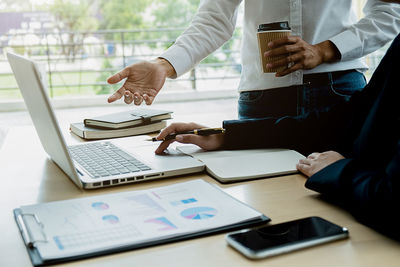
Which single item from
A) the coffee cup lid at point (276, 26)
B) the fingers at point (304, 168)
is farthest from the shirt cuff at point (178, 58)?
the fingers at point (304, 168)

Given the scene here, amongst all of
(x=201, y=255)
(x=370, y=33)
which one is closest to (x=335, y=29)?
(x=370, y=33)

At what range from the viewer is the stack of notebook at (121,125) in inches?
59.9

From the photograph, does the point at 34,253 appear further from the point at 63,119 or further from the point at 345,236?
the point at 63,119

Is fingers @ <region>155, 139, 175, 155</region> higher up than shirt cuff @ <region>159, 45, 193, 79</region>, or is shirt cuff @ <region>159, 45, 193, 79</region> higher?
shirt cuff @ <region>159, 45, 193, 79</region>

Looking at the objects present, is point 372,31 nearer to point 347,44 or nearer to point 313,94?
point 347,44

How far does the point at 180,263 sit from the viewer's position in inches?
26.3

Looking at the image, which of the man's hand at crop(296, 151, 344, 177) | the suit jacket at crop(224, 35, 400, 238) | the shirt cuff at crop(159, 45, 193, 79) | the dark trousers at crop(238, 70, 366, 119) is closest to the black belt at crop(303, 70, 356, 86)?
the dark trousers at crop(238, 70, 366, 119)

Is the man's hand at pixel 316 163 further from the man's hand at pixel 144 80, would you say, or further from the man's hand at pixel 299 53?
the man's hand at pixel 144 80

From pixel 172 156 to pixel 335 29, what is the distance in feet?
2.31

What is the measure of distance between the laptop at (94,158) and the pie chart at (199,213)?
0.24m

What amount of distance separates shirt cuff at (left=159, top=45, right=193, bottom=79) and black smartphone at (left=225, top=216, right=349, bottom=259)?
32.7 inches

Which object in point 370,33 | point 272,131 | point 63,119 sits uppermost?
point 370,33

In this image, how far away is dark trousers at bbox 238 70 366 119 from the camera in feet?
4.91

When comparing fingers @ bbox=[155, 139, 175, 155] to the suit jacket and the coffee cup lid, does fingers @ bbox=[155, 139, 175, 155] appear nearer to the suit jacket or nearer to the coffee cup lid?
the suit jacket
